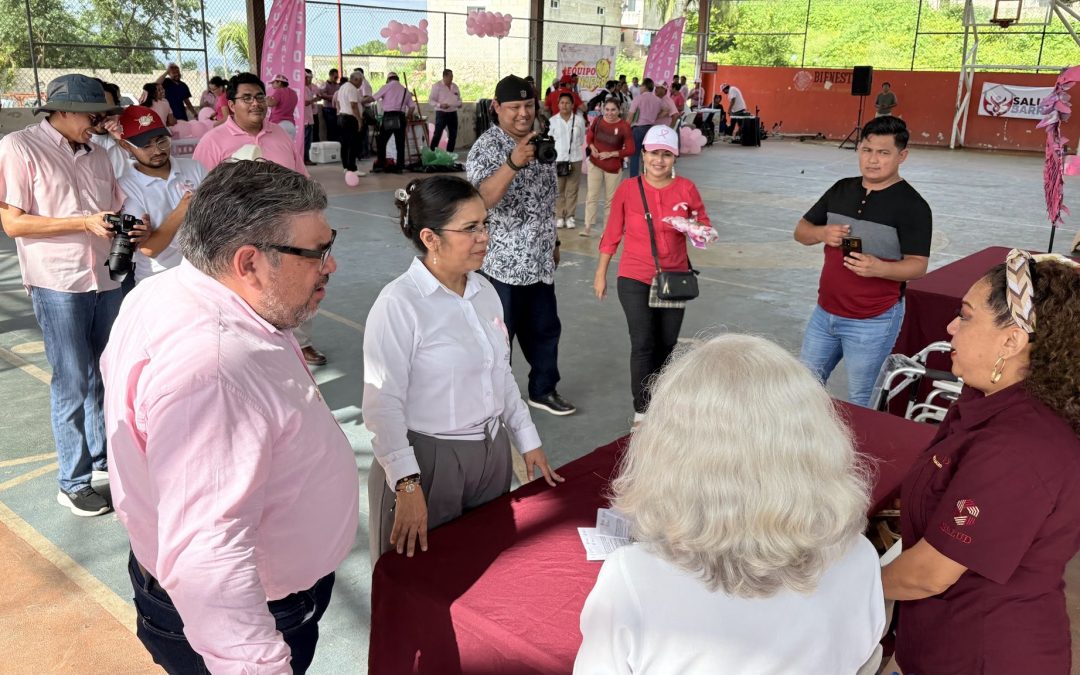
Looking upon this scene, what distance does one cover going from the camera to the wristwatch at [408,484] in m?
2.24

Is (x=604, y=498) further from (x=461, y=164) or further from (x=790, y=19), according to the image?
(x=790, y=19)

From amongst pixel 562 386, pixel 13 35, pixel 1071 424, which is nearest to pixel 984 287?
pixel 1071 424

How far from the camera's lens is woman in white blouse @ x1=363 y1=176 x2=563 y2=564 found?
2.35 metres

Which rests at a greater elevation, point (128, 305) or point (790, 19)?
point (790, 19)

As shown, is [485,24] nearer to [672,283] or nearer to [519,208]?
[519,208]

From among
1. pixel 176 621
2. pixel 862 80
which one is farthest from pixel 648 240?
pixel 862 80

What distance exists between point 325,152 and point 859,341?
14355mm

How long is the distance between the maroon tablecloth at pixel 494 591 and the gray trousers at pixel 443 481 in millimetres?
197

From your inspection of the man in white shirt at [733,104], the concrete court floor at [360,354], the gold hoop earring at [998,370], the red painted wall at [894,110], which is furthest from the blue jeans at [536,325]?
the red painted wall at [894,110]

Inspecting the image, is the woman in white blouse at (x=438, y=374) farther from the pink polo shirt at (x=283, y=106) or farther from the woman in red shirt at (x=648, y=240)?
the pink polo shirt at (x=283, y=106)

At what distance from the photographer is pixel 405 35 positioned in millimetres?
18734

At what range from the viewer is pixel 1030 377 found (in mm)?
1800

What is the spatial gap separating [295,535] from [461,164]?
50.3ft

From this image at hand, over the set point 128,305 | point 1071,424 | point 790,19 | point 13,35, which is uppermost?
point 790,19
